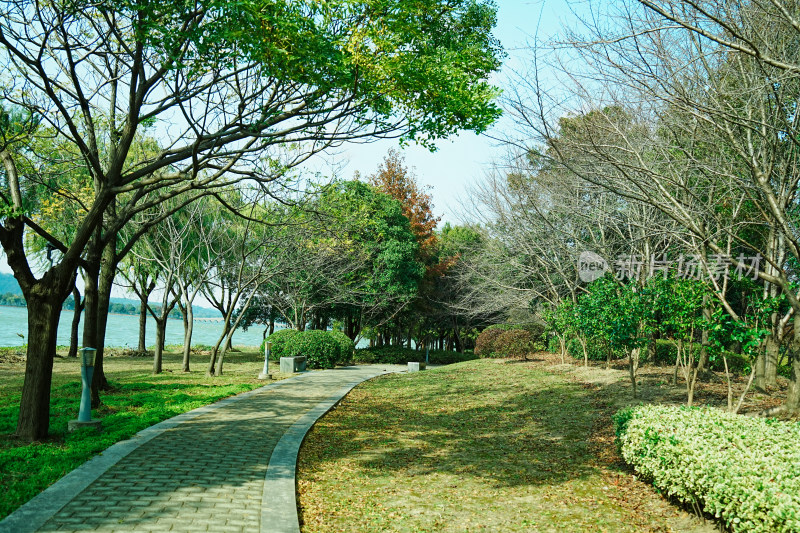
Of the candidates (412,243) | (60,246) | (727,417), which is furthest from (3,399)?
(412,243)

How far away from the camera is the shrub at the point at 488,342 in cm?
2537

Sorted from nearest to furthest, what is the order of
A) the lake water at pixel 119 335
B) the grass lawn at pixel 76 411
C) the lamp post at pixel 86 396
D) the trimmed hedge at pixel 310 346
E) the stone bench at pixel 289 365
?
the grass lawn at pixel 76 411 → the lamp post at pixel 86 396 → the stone bench at pixel 289 365 → the trimmed hedge at pixel 310 346 → the lake water at pixel 119 335

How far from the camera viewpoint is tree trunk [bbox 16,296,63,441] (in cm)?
720

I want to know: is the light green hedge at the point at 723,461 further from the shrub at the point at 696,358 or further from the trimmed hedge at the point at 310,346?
the trimmed hedge at the point at 310,346

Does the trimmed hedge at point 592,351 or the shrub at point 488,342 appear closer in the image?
the trimmed hedge at point 592,351

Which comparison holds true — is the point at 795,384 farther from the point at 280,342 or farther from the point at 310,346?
the point at 280,342

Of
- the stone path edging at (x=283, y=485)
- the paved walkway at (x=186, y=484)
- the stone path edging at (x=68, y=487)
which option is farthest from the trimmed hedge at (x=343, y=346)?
the stone path edging at (x=68, y=487)

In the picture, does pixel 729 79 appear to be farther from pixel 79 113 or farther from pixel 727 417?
pixel 79 113

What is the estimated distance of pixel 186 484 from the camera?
565cm

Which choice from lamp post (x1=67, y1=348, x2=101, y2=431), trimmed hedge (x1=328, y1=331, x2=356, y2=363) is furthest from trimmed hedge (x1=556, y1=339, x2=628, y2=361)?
lamp post (x1=67, y1=348, x2=101, y2=431)

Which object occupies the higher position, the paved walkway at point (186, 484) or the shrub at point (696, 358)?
the shrub at point (696, 358)

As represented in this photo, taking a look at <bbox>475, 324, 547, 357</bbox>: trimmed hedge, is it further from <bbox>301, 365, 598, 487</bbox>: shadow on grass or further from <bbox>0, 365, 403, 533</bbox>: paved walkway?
<bbox>0, 365, 403, 533</bbox>: paved walkway

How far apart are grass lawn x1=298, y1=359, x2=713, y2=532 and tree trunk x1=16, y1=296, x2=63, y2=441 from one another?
11.1 ft

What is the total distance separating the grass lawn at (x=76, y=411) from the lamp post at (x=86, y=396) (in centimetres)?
15
